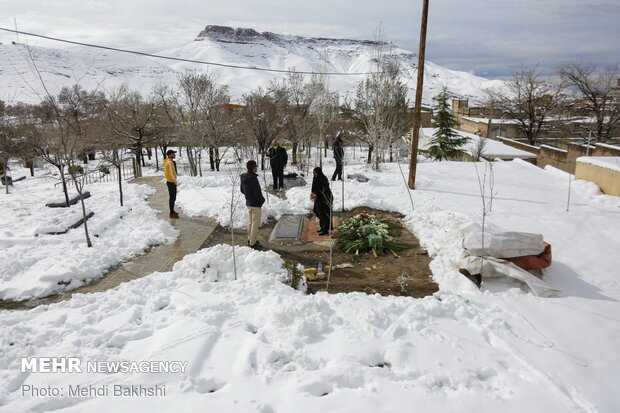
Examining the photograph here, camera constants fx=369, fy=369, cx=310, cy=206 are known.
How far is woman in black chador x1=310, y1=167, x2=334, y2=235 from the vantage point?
7.88 m

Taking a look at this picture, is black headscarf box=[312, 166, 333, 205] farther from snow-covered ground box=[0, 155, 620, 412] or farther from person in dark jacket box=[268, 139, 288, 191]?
person in dark jacket box=[268, 139, 288, 191]

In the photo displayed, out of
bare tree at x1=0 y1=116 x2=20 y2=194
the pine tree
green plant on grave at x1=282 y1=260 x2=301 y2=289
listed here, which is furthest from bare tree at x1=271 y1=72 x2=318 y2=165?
bare tree at x1=0 y1=116 x2=20 y2=194

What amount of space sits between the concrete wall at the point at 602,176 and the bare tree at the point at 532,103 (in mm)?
23874

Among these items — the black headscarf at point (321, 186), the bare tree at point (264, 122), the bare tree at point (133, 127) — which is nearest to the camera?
the black headscarf at point (321, 186)

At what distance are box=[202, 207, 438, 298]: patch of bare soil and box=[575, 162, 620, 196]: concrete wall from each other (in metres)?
6.71

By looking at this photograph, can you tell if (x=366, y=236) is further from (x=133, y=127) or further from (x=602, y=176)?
(x=133, y=127)

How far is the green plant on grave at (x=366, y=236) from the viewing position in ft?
23.7

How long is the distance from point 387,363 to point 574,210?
8421 millimetres

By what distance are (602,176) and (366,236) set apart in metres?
8.39

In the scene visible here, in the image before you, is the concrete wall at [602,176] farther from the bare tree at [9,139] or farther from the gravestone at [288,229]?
the bare tree at [9,139]

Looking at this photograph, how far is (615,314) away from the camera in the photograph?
482 centimetres

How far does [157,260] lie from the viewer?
265 inches

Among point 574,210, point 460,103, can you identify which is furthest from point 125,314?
point 460,103

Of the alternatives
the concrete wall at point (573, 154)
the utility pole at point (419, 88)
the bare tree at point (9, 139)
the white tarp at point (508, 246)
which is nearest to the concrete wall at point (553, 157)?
the concrete wall at point (573, 154)
